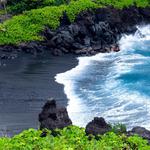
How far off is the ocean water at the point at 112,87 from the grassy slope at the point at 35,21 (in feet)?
21.6

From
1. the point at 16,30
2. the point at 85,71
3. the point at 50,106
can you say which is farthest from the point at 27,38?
the point at 50,106

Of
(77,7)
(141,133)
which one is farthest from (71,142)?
(77,7)

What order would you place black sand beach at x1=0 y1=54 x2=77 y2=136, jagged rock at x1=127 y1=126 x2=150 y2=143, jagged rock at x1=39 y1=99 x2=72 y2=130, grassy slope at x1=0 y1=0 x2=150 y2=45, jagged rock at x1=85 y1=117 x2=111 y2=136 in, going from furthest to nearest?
1. grassy slope at x1=0 y1=0 x2=150 y2=45
2. black sand beach at x1=0 y1=54 x2=77 y2=136
3. jagged rock at x1=39 y1=99 x2=72 y2=130
4. jagged rock at x1=127 y1=126 x2=150 y2=143
5. jagged rock at x1=85 y1=117 x2=111 y2=136

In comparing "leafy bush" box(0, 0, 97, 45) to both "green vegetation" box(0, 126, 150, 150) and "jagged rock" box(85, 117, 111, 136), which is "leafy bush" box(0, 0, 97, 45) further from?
"green vegetation" box(0, 126, 150, 150)

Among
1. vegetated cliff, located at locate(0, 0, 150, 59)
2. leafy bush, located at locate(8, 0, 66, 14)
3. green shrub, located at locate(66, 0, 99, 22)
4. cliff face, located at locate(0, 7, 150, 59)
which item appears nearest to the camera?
cliff face, located at locate(0, 7, 150, 59)

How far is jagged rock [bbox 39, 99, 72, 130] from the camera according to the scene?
27.0 metres

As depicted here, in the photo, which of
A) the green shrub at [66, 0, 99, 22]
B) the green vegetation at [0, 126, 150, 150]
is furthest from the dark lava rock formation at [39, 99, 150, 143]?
the green shrub at [66, 0, 99, 22]

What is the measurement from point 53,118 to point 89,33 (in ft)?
111

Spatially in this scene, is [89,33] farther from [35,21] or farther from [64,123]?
[64,123]

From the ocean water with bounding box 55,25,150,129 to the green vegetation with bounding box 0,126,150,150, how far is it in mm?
9989

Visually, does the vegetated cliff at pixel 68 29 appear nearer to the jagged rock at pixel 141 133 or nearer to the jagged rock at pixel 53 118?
the jagged rock at pixel 53 118

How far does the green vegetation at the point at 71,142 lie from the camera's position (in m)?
23.5

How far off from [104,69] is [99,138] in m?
26.5

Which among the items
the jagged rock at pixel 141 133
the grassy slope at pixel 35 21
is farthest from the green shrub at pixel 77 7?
the jagged rock at pixel 141 133
